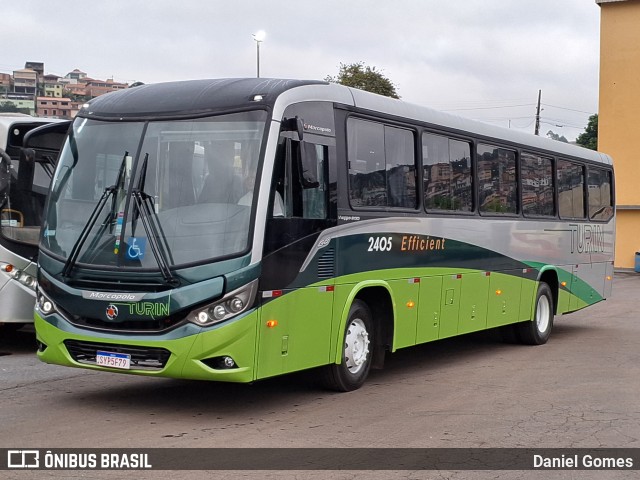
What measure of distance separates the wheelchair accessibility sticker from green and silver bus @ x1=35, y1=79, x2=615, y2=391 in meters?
0.01

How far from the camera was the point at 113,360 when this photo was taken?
333 inches

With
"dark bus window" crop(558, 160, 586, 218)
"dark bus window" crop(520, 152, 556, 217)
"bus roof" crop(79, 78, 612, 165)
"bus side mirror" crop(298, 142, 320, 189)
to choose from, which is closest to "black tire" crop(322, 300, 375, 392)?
"bus side mirror" crop(298, 142, 320, 189)

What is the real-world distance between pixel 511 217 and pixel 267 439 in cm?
757

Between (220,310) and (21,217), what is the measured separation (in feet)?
18.1

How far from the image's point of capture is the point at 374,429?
834 centimetres

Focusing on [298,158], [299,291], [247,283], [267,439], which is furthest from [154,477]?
[298,158]

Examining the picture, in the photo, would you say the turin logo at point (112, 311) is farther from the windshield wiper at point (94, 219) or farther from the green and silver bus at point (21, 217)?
the green and silver bus at point (21, 217)

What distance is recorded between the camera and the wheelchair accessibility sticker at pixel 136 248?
8477mm

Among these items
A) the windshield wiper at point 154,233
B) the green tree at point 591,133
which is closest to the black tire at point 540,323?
the windshield wiper at point 154,233

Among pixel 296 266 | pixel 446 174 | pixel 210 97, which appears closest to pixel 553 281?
pixel 446 174

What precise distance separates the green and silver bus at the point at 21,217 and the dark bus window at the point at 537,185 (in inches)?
278

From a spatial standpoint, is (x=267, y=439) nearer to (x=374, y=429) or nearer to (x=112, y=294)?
(x=374, y=429)

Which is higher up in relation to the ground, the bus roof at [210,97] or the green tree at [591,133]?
Answer: the green tree at [591,133]

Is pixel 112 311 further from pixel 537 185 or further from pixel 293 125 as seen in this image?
pixel 537 185
